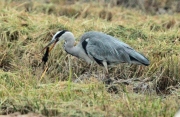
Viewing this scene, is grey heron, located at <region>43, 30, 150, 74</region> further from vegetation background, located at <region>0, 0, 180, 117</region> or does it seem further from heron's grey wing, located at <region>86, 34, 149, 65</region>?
vegetation background, located at <region>0, 0, 180, 117</region>

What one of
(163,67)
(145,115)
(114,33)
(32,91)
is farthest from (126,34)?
(145,115)

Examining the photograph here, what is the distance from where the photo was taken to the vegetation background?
18.9ft

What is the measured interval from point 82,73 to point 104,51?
0.86 metres

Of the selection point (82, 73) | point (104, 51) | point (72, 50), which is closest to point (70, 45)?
point (72, 50)

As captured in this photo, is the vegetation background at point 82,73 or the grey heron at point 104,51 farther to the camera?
the grey heron at point 104,51

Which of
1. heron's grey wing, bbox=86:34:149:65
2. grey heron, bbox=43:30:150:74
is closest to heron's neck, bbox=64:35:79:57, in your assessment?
grey heron, bbox=43:30:150:74

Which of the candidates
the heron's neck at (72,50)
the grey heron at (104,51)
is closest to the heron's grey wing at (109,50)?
the grey heron at (104,51)

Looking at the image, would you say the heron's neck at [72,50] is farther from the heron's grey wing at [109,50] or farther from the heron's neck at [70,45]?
the heron's grey wing at [109,50]

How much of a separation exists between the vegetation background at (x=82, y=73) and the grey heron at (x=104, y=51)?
0.26m

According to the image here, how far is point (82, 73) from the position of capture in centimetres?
791

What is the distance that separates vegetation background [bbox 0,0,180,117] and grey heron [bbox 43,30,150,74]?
26 centimetres

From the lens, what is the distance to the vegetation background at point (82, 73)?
18.9 feet

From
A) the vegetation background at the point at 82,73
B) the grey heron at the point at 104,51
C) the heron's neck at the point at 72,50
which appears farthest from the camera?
the heron's neck at the point at 72,50

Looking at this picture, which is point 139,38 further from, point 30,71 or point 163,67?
point 30,71
